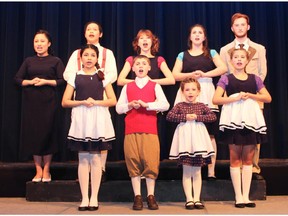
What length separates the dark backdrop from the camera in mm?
5109

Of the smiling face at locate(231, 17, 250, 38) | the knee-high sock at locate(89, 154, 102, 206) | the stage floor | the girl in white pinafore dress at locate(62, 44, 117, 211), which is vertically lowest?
the stage floor

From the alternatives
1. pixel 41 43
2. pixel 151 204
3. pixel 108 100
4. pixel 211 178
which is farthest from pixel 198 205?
pixel 41 43

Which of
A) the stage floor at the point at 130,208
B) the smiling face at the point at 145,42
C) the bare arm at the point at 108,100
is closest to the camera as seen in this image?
the stage floor at the point at 130,208

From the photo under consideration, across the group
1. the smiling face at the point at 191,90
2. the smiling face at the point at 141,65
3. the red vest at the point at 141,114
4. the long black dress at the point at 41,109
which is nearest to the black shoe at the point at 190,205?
the red vest at the point at 141,114

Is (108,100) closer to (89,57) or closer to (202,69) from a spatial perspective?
(89,57)

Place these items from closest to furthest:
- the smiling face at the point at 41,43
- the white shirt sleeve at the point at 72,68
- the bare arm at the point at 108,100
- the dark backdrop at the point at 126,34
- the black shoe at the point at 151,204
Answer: the black shoe at the point at 151,204
the bare arm at the point at 108,100
the white shirt sleeve at the point at 72,68
the smiling face at the point at 41,43
the dark backdrop at the point at 126,34

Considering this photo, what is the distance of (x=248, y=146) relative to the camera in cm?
339

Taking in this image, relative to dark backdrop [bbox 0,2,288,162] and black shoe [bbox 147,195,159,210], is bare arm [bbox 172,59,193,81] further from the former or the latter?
dark backdrop [bbox 0,2,288,162]

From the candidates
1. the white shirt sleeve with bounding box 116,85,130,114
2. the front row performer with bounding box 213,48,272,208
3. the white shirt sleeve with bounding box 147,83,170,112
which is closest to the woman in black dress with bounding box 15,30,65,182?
the white shirt sleeve with bounding box 116,85,130,114

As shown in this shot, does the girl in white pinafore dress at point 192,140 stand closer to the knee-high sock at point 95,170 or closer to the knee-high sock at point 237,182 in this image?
the knee-high sock at point 237,182

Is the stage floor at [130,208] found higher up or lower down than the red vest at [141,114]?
lower down

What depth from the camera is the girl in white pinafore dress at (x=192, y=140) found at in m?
3.28

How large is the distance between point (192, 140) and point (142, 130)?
0.42 meters

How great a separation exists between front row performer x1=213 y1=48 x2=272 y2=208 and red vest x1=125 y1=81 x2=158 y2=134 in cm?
55
